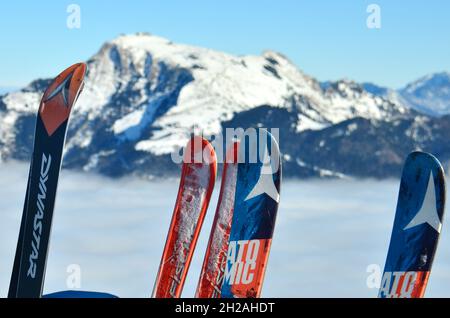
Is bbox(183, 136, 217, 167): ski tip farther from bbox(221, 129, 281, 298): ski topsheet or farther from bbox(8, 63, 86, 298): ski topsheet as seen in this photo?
bbox(8, 63, 86, 298): ski topsheet

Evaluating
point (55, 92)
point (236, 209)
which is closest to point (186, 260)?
point (236, 209)

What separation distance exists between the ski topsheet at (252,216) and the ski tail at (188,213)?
7.20ft

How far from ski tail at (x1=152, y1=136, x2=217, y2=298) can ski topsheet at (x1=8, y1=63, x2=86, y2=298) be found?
4.44m

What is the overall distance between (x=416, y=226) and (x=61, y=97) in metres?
12.1

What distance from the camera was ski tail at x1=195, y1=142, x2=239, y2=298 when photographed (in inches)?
1307

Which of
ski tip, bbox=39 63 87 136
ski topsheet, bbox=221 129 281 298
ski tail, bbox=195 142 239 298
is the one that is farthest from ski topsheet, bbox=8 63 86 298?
ski topsheet, bbox=221 129 281 298

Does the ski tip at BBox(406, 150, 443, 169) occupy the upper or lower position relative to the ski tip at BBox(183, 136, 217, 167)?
upper

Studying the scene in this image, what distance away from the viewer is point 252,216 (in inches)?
1255

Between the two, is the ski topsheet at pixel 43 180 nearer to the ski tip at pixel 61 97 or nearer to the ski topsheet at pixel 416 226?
the ski tip at pixel 61 97

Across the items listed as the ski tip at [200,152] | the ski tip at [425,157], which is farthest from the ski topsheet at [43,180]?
the ski tip at [425,157]

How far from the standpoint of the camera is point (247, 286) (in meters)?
32.1
